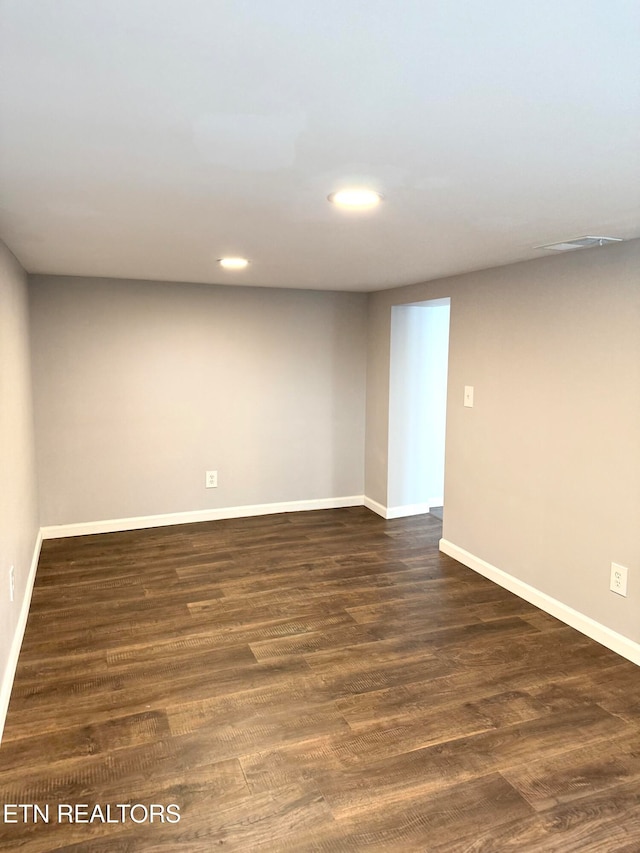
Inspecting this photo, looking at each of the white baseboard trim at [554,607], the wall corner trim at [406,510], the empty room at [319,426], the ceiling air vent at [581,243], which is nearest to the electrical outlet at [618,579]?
the empty room at [319,426]

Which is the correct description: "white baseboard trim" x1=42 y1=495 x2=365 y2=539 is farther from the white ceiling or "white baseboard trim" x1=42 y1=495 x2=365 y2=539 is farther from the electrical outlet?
the electrical outlet

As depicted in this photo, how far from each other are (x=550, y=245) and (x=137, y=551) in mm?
3237

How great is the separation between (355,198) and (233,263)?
165 cm

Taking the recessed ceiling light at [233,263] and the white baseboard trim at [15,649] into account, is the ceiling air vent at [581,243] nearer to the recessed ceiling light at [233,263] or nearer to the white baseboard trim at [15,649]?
the recessed ceiling light at [233,263]

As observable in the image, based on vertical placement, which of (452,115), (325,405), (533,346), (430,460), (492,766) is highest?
(452,115)

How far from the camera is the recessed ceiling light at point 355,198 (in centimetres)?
185

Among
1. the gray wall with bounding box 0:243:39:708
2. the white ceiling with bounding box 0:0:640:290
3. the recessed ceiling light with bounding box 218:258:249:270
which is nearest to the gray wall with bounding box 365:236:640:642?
the white ceiling with bounding box 0:0:640:290

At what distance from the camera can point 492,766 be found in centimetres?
208

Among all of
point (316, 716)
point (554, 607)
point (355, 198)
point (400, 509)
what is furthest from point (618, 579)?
point (400, 509)

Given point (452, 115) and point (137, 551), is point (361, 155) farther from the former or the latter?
point (137, 551)

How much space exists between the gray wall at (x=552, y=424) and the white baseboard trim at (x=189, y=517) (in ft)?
4.44

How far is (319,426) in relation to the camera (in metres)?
5.19

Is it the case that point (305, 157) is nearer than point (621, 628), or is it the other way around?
point (305, 157)

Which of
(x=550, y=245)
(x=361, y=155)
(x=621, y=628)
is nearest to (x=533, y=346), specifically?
(x=550, y=245)
